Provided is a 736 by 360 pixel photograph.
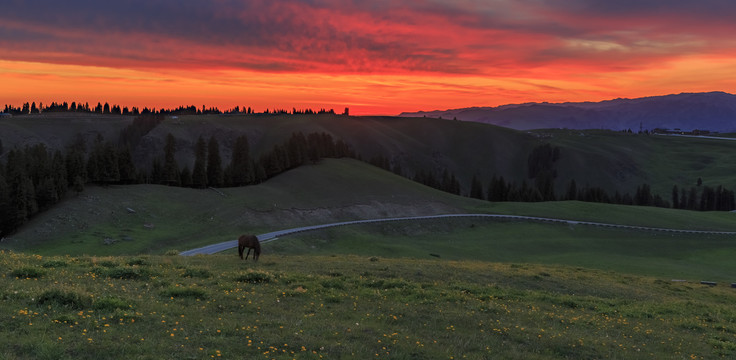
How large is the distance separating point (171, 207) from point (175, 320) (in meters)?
84.4

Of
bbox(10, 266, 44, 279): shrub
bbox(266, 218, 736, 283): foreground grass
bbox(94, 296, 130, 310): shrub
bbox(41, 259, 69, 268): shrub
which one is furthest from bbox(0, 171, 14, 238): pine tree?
bbox(94, 296, 130, 310): shrub

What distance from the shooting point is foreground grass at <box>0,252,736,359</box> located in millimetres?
13633

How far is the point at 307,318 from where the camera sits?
58.7ft

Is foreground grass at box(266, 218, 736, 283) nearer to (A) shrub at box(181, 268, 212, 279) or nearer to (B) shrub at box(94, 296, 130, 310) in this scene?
(A) shrub at box(181, 268, 212, 279)

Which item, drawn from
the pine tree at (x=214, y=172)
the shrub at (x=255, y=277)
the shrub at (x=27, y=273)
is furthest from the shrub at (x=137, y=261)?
the pine tree at (x=214, y=172)

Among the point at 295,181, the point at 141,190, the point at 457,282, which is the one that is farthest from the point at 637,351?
the point at 295,181

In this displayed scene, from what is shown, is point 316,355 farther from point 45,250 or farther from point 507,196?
point 507,196

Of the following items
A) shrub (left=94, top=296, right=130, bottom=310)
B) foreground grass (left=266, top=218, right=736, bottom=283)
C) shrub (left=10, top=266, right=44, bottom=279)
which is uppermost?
shrub (left=94, top=296, right=130, bottom=310)

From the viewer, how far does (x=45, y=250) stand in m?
65.9

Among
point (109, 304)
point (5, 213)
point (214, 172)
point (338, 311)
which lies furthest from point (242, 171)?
point (109, 304)

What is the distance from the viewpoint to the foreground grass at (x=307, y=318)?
44.7 ft

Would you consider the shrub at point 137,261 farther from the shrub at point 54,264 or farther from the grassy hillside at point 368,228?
the grassy hillside at point 368,228

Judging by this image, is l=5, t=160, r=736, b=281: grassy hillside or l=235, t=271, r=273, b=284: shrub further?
l=5, t=160, r=736, b=281: grassy hillside

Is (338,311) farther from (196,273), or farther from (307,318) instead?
(196,273)
